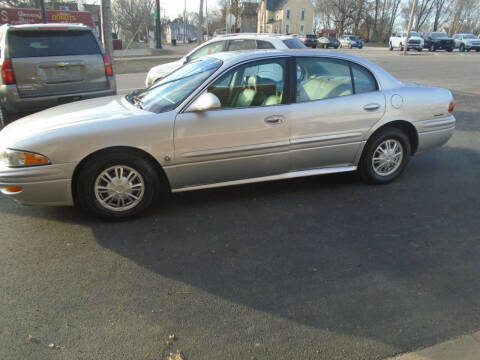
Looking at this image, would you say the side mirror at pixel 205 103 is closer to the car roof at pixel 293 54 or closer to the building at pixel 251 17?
the car roof at pixel 293 54

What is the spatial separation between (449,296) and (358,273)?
618 mm

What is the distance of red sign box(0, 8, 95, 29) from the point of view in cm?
3531

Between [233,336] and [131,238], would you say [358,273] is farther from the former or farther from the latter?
[131,238]

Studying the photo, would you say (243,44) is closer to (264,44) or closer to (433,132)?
(264,44)

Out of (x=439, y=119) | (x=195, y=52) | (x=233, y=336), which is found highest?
(x=195, y=52)

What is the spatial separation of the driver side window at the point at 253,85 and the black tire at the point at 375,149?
4.03ft

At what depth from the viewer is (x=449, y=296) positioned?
2801 mm

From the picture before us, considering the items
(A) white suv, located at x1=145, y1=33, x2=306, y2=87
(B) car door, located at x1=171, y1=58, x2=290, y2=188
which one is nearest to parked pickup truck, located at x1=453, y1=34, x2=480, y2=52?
(A) white suv, located at x1=145, y1=33, x2=306, y2=87

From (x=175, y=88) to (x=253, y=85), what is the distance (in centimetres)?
83

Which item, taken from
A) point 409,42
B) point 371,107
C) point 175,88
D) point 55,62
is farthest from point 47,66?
point 409,42

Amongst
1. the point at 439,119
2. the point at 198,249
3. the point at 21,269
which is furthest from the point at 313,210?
the point at 21,269

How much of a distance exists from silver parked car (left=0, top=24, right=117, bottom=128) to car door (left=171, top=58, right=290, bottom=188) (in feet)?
12.7

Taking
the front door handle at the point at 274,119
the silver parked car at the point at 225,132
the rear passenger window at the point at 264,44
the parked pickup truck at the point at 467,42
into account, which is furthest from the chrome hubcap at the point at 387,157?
the parked pickup truck at the point at 467,42

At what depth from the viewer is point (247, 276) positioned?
9.87ft
